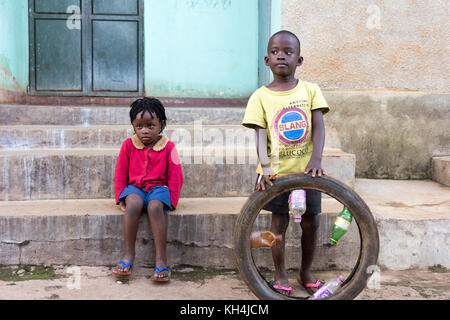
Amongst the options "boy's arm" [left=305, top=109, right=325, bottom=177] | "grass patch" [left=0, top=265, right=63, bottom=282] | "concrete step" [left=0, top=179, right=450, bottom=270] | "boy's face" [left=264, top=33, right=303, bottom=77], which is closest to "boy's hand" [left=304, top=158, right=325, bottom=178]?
"boy's arm" [left=305, top=109, right=325, bottom=177]

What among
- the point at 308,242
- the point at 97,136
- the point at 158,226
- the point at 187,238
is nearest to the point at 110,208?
the point at 158,226

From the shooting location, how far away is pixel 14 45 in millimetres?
4762

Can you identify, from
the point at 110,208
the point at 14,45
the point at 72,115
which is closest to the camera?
the point at 110,208

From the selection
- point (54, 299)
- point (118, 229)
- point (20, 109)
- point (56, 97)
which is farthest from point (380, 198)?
point (56, 97)

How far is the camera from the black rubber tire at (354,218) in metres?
1.95

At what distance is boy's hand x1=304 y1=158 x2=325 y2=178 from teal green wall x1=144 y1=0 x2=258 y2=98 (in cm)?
336

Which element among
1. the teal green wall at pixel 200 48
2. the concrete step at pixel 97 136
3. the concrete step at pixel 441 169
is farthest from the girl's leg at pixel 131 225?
the teal green wall at pixel 200 48

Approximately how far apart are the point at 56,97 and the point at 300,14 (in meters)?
3.10

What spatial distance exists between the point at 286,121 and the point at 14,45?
3899mm

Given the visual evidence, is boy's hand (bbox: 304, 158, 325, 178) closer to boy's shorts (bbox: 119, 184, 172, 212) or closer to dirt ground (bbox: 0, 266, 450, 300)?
dirt ground (bbox: 0, 266, 450, 300)

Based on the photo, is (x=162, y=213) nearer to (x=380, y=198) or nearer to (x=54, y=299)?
(x=54, y=299)

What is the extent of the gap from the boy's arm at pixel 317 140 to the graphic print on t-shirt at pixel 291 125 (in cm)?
5

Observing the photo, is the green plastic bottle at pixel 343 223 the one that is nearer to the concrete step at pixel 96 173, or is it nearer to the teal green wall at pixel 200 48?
the concrete step at pixel 96 173

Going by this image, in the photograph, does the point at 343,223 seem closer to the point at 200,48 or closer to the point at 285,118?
the point at 285,118
